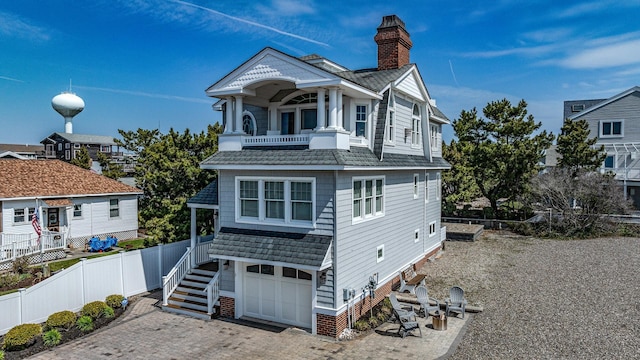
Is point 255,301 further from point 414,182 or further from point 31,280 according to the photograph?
point 31,280

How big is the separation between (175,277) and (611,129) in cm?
3818

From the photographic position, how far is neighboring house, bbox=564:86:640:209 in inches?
1338

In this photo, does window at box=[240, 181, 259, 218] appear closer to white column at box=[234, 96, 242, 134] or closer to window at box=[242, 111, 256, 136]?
white column at box=[234, 96, 242, 134]

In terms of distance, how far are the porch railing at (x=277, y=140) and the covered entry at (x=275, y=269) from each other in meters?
3.01

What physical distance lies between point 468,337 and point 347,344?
3.66 metres

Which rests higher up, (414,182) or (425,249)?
(414,182)

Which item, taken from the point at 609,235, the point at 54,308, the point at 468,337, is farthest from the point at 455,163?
the point at 54,308

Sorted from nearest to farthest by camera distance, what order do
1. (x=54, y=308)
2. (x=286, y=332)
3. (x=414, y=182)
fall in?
(x=286, y=332) < (x=54, y=308) < (x=414, y=182)

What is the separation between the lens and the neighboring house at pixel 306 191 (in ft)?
41.0

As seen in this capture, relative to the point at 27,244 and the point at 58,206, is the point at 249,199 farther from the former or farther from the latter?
→ the point at 58,206

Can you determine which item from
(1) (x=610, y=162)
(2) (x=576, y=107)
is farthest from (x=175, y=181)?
(2) (x=576, y=107)

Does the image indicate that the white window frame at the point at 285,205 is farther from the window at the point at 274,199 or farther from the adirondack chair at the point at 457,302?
the adirondack chair at the point at 457,302

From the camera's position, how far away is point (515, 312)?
1405cm

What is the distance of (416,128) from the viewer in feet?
63.2
